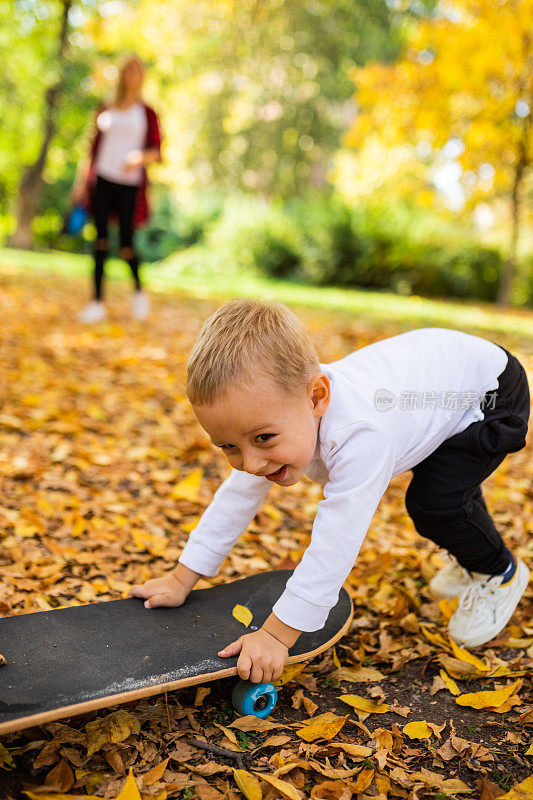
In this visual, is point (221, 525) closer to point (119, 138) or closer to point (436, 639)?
point (436, 639)

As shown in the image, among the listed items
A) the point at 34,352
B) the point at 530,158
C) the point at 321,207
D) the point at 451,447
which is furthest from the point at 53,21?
the point at 451,447

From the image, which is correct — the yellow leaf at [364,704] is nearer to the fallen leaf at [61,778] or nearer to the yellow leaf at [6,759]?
the fallen leaf at [61,778]

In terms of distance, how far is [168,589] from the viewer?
194 cm

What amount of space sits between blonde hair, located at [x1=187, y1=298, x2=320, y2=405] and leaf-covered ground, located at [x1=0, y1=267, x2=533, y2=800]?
84 centimetres

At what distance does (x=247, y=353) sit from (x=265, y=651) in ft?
2.44

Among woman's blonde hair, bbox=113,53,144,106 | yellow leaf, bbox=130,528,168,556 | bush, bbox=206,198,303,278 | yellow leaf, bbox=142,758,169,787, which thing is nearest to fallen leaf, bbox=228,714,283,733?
yellow leaf, bbox=142,758,169,787

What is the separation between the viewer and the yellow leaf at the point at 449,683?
186 centimetres

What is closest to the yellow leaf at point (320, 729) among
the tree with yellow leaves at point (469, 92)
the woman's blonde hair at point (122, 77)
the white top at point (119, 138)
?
the white top at point (119, 138)

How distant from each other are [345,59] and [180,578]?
21.2 m

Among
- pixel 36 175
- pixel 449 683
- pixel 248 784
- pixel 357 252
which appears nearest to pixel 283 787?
pixel 248 784

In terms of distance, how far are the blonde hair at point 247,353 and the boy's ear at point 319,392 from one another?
19mm

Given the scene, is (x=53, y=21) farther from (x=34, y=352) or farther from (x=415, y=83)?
(x=34, y=352)

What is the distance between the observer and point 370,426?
5.30 ft

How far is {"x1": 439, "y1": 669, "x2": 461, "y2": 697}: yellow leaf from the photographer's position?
6.12 ft
